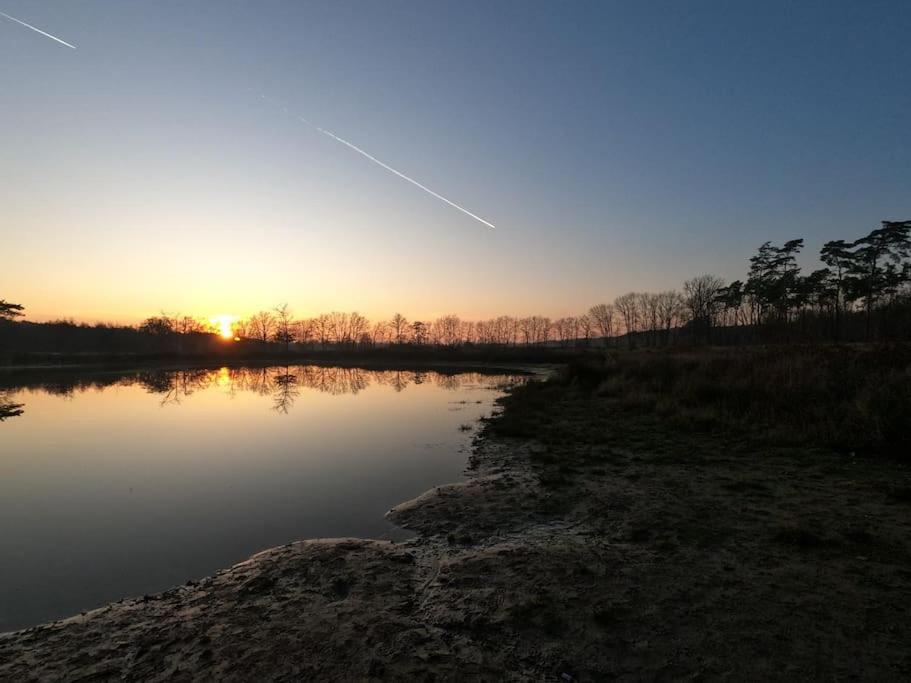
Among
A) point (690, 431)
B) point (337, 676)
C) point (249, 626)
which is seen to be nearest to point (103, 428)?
point (249, 626)

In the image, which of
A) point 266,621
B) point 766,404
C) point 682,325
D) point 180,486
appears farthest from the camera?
point 682,325

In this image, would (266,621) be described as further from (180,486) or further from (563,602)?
(180,486)

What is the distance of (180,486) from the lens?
9805mm

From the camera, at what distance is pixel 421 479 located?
10109mm

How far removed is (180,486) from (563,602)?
911cm

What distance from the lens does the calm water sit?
6000 millimetres

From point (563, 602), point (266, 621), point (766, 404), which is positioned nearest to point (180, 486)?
point (266, 621)

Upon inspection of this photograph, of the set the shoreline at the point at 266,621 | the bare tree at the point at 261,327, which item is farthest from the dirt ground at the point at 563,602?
the bare tree at the point at 261,327

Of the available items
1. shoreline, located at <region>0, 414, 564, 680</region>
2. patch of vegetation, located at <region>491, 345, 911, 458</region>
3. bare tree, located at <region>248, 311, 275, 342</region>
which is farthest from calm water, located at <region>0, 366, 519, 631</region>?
bare tree, located at <region>248, 311, 275, 342</region>

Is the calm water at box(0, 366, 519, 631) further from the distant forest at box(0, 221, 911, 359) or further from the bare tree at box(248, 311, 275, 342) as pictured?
the bare tree at box(248, 311, 275, 342)

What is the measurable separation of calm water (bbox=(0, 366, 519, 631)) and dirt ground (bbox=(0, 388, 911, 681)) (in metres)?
0.99

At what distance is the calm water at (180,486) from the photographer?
19.7 feet

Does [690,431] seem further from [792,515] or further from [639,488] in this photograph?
[792,515]

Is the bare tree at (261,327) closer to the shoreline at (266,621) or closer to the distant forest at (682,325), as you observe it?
the distant forest at (682,325)
